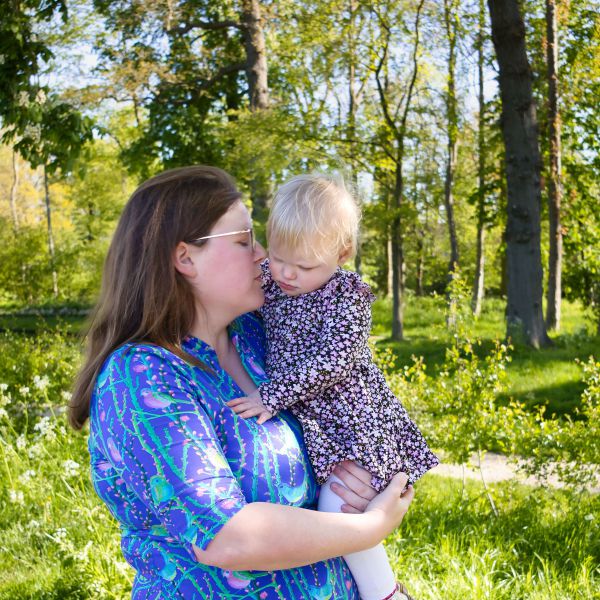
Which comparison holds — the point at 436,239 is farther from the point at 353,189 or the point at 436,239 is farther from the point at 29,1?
the point at 353,189

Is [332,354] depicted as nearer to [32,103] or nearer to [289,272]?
[289,272]

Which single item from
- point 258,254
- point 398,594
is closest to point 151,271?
point 258,254

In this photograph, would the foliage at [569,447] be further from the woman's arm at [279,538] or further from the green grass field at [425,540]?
the woman's arm at [279,538]

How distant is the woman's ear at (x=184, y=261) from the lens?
1.69 m

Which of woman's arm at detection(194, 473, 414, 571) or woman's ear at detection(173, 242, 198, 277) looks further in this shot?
woman's ear at detection(173, 242, 198, 277)

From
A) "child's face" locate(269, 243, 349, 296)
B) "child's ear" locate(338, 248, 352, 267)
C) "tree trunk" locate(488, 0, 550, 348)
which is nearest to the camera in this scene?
"child's face" locate(269, 243, 349, 296)

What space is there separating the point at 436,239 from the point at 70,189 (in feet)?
50.0

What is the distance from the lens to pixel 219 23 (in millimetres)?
15656

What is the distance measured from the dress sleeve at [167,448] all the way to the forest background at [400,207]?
1265 mm

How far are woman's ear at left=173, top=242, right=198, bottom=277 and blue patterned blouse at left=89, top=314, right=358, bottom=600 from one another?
164 millimetres

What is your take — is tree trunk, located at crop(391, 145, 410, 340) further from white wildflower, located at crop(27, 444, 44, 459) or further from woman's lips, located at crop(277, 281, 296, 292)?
woman's lips, located at crop(277, 281, 296, 292)

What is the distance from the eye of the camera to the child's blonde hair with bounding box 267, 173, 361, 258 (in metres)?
2.13

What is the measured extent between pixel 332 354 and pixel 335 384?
0.10m

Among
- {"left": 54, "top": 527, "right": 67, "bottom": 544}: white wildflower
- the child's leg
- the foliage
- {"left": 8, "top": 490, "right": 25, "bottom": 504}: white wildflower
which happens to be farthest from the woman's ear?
the foliage
